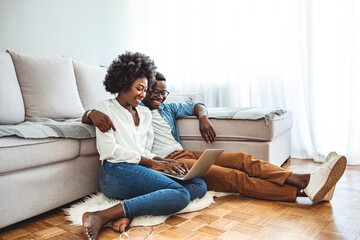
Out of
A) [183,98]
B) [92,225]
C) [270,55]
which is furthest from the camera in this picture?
[270,55]

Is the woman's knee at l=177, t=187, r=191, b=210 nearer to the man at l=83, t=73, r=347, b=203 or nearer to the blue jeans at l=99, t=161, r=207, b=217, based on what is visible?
the blue jeans at l=99, t=161, r=207, b=217

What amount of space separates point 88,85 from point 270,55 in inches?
65.0

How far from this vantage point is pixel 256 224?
1311 mm

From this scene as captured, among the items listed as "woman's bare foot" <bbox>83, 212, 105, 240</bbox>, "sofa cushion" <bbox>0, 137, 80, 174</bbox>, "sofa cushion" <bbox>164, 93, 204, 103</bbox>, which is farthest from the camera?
"sofa cushion" <bbox>164, 93, 204, 103</bbox>

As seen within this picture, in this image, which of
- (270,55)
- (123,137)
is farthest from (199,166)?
(270,55)

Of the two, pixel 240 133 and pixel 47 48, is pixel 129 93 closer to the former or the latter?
pixel 240 133

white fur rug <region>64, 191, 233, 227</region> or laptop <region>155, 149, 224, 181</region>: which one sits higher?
laptop <region>155, 149, 224, 181</region>

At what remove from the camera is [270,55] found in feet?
9.77

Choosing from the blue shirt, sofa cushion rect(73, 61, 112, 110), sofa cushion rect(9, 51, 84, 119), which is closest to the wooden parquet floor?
the blue shirt

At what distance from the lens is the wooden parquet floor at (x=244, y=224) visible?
1.21 metres

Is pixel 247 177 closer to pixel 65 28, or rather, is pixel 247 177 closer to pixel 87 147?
pixel 87 147

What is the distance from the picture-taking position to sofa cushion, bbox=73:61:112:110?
2.40m

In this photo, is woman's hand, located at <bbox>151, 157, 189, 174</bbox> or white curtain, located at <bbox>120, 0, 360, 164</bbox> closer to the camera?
woman's hand, located at <bbox>151, 157, 189, 174</bbox>

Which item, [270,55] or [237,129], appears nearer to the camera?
[237,129]
